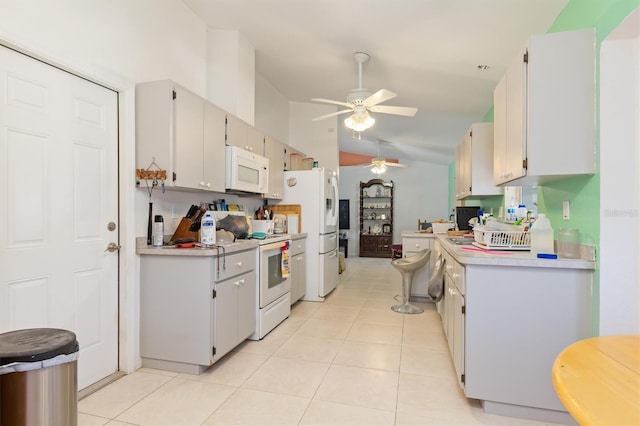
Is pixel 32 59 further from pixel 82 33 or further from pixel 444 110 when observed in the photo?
pixel 444 110

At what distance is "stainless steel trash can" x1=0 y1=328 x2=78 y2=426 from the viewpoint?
3.75ft

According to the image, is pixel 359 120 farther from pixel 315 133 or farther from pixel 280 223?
pixel 315 133

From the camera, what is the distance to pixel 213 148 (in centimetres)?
295

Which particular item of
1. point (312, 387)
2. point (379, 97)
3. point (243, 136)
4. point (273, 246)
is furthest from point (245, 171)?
point (312, 387)

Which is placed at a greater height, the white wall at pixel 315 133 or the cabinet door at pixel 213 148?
the white wall at pixel 315 133

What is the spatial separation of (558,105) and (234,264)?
238 centimetres

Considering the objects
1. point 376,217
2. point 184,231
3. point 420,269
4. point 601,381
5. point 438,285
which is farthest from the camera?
point 376,217

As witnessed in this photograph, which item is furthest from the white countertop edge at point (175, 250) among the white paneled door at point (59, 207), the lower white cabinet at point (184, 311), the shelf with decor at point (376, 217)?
the shelf with decor at point (376, 217)

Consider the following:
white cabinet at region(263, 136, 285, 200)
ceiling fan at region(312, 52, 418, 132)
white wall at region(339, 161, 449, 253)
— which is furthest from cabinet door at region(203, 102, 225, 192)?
white wall at region(339, 161, 449, 253)

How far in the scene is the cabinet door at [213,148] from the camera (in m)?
2.85

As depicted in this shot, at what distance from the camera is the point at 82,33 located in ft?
7.04

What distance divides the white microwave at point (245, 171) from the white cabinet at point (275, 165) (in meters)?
0.21

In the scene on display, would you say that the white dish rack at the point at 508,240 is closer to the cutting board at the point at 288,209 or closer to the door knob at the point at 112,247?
the cutting board at the point at 288,209

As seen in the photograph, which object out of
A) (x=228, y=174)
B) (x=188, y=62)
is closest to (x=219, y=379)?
(x=228, y=174)
